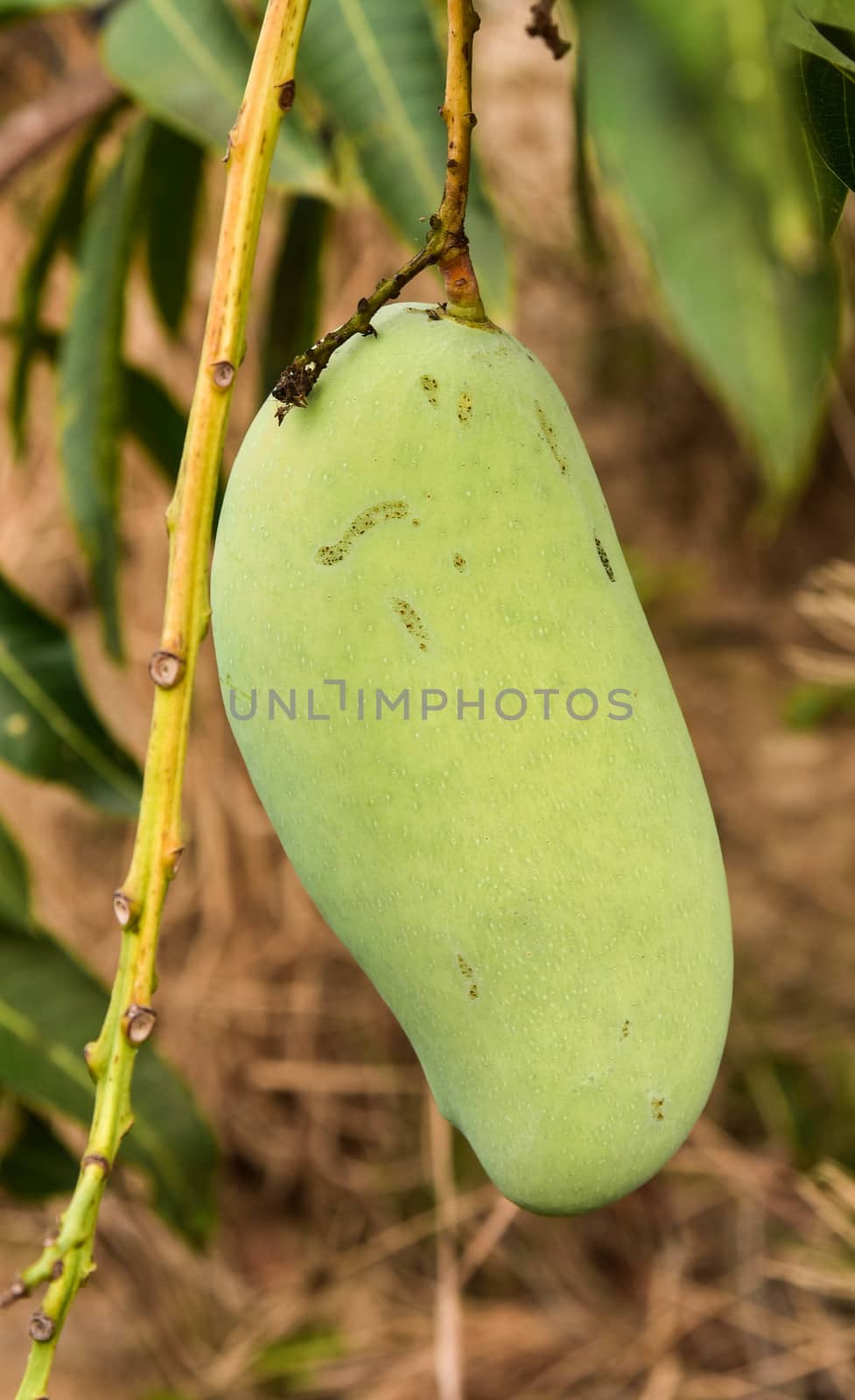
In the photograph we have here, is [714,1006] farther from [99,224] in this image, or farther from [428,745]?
[99,224]

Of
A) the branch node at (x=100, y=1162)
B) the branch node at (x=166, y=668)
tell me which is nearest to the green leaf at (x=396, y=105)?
the branch node at (x=166, y=668)

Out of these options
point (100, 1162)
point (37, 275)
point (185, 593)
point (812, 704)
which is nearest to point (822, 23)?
point (185, 593)

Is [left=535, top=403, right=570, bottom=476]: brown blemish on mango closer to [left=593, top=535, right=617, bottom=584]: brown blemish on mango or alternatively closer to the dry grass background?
[left=593, top=535, right=617, bottom=584]: brown blemish on mango

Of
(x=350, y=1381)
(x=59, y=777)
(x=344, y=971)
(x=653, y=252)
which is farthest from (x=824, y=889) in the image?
(x=653, y=252)

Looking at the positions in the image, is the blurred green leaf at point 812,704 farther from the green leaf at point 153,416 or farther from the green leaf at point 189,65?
the green leaf at point 189,65

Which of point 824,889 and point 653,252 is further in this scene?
point 824,889

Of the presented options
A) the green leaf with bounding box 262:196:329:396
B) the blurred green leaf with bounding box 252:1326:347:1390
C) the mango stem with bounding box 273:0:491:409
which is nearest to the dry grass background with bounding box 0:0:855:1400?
→ the blurred green leaf with bounding box 252:1326:347:1390

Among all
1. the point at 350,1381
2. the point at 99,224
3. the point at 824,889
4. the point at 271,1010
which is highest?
the point at 99,224

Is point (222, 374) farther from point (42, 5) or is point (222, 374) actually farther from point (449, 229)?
point (42, 5)
